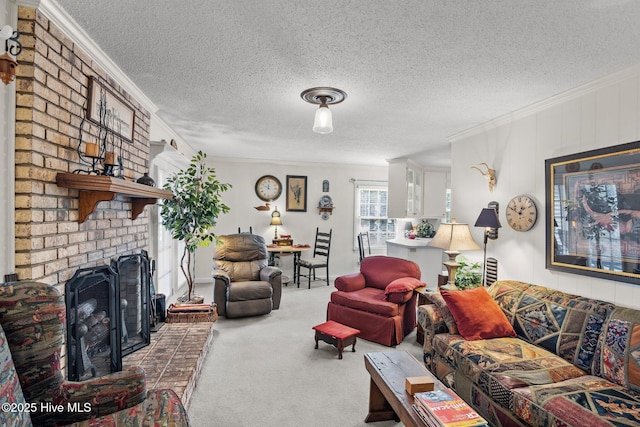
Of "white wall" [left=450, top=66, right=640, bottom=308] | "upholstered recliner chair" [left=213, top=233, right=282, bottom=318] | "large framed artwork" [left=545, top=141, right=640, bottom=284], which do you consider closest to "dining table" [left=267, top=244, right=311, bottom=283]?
"upholstered recliner chair" [left=213, top=233, right=282, bottom=318]

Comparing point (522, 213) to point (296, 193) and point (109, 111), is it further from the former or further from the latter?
point (296, 193)

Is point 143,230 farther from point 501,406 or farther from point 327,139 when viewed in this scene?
point 501,406

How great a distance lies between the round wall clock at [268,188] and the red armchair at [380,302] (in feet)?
9.78

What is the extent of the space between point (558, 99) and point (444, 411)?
271 centimetres

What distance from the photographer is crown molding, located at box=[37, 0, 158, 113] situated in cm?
170

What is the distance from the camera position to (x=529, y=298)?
8.77 feet

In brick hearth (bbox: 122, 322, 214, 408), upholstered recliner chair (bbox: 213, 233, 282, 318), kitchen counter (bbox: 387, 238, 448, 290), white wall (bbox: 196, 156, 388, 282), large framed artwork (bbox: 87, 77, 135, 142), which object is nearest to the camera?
large framed artwork (bbox: 87, 77, 135, 142)

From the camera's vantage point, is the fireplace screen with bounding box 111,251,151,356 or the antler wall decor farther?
the antler wall decor

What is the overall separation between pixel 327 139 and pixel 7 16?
3484mm

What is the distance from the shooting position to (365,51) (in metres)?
2.09

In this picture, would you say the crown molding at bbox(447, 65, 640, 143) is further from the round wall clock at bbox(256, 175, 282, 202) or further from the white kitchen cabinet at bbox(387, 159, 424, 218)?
the round wall clock at bbox(256, 175, 282, 202)

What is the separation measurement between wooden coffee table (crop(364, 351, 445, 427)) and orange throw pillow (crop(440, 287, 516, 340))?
615mm

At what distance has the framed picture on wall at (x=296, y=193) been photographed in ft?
21.9

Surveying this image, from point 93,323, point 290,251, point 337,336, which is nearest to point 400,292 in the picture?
point 337,336
